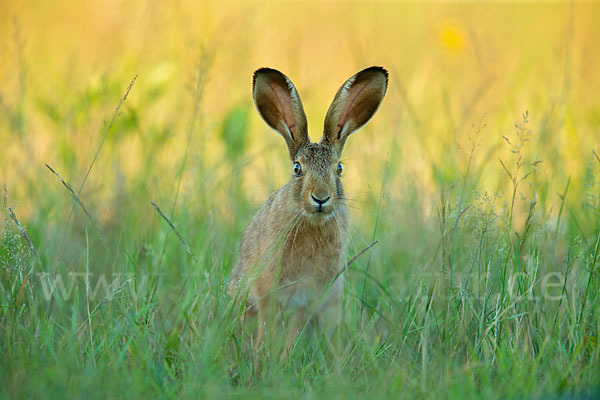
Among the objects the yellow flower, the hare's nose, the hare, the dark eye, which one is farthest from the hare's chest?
the yellow flower

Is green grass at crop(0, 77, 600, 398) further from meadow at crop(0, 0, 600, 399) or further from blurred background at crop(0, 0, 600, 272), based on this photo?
blurred background at crop(0, 0, 600, 272)

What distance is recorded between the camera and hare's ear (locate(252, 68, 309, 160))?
4.34 m

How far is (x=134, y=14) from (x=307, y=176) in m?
3.42

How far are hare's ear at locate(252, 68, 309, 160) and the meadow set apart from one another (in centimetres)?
46

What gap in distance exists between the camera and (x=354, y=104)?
4.52 meters

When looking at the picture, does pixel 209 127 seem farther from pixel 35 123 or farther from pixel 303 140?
pixel 35 123

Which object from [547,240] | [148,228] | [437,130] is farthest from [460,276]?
[437,130]

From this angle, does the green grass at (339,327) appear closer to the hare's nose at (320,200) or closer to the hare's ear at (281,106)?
the hare's nose at (320,200)

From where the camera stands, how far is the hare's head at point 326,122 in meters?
4.19

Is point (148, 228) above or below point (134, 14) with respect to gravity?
below

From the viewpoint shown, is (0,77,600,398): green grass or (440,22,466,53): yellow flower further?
(440,22,466,53): yellow flower

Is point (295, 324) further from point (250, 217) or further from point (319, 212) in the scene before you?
point (250, 217)

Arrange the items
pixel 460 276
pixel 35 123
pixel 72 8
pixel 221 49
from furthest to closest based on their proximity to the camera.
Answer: pixel 72 8
pixel 35 123
pixel 221 49
pixel 460 276

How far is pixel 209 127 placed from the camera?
5680 mm
